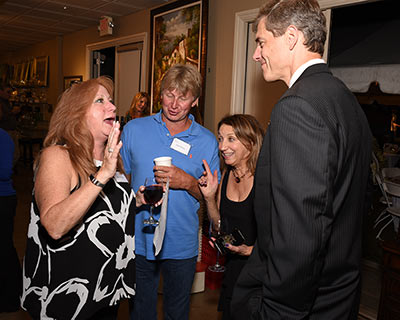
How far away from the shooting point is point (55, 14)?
6375mm

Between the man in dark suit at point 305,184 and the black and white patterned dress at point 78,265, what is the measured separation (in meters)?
0.63

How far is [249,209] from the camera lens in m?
1.89

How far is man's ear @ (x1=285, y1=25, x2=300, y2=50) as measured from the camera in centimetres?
111

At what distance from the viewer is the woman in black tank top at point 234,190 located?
189 cm

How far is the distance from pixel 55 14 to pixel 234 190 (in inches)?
236

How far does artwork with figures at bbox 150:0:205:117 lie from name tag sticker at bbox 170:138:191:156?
8.38 ft

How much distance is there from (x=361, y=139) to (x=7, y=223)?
2606 millimetres

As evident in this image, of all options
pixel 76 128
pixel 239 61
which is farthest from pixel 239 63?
pixel 76 128

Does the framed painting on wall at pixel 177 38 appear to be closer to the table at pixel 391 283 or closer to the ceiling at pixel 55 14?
the ceiling at pixel 55 14

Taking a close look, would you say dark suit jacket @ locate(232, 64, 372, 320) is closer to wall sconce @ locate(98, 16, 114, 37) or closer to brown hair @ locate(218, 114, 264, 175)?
brown hair @ locate(218, 114, 264, 175)

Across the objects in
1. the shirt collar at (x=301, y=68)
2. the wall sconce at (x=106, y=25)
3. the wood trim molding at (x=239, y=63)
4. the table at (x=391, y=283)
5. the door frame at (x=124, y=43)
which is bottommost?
the table at (x=391, y=283)

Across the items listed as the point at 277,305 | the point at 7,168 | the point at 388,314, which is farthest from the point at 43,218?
the point at 388,314

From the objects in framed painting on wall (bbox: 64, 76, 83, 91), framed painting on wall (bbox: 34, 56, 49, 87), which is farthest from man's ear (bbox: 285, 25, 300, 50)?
framed painting on wall (bbox: 34, 56, 49, 87)

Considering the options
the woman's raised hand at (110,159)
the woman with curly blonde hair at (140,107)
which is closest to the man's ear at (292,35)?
the woman's raised hand at (110,159)
